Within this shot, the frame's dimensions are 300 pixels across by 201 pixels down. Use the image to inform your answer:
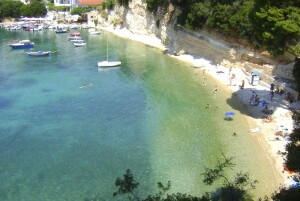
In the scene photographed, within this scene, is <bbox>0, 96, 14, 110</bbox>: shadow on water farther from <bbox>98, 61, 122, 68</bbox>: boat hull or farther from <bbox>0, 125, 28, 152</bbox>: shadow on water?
<bbox>98, 61, 122, 68</bbox>: boat hull

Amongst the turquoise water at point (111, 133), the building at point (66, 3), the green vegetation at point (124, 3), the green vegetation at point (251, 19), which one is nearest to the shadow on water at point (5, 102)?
the turquoise water at point (111, 133)

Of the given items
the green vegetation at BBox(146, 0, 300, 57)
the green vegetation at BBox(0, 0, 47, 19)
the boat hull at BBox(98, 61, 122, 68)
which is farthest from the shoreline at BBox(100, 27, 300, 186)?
the green vegetation at BBox(0, 0, 47, 19)

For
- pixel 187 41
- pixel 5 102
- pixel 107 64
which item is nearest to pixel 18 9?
pixel 107 64

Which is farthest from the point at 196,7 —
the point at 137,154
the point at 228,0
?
the point at 137,154

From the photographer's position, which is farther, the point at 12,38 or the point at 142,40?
the point at 12,38

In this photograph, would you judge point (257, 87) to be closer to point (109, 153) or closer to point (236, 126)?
point (236, 126)

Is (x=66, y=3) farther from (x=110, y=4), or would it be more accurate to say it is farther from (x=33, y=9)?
(x=110, y=4)

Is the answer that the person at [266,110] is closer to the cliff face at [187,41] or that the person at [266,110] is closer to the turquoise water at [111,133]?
the turquoise water at [111,133]
